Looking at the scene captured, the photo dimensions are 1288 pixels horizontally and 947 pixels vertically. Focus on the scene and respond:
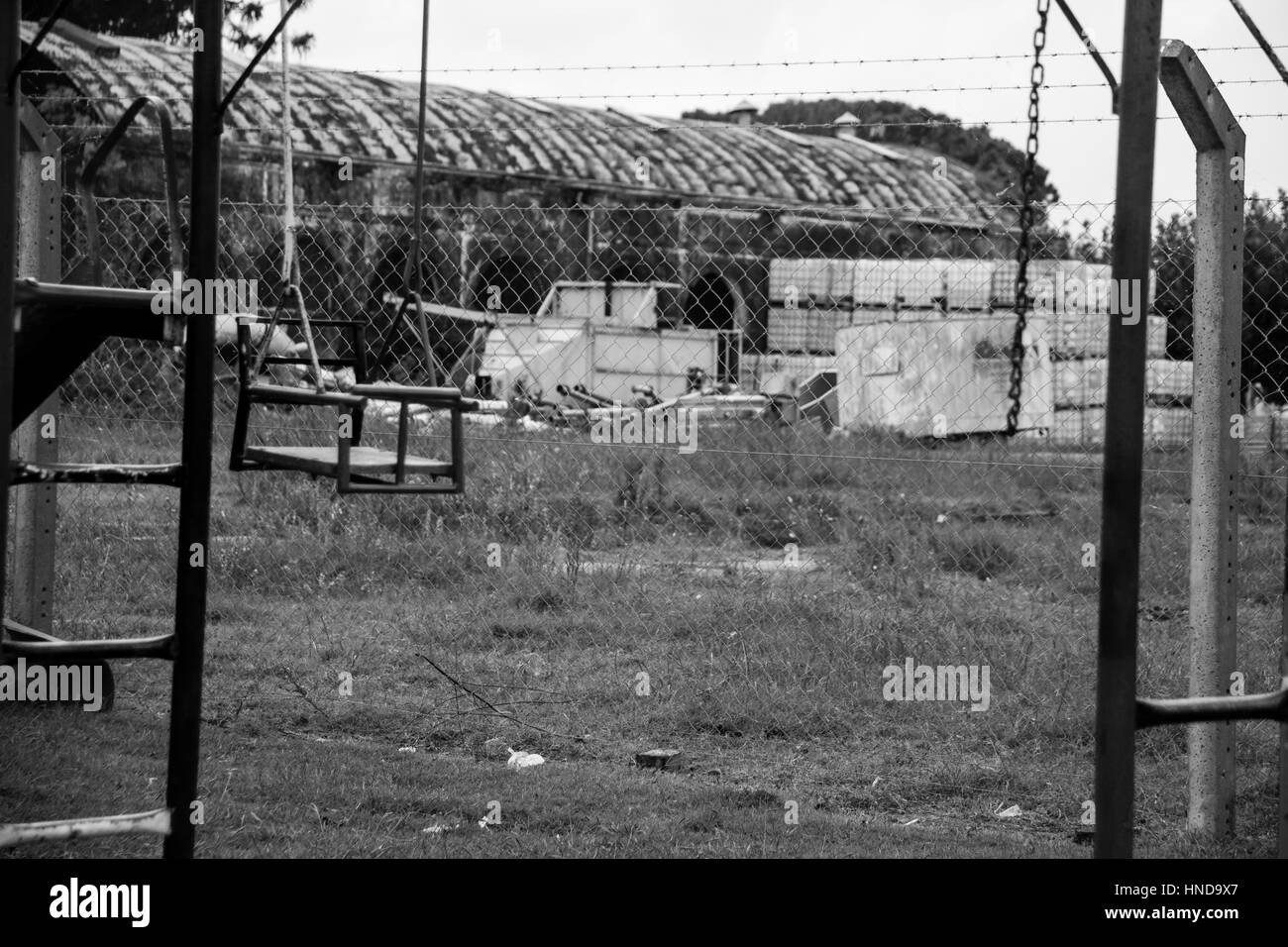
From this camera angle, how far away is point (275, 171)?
1836 cm

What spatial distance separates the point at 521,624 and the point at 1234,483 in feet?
11.8

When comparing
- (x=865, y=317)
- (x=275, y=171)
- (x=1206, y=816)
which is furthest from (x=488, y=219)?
(x=1206, y=816)

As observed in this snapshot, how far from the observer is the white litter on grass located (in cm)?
498

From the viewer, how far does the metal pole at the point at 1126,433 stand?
2.74 metres

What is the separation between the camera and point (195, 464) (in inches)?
123

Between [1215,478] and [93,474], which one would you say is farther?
[1215,478]

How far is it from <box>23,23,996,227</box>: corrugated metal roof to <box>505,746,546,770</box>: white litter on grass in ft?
42.5

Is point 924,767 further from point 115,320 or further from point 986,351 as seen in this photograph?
point 986,351

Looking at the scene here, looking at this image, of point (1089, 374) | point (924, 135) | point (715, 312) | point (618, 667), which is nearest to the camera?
point (618, 667)

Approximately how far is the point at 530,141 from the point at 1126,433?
67.8ft

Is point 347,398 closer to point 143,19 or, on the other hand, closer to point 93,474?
point 93,474

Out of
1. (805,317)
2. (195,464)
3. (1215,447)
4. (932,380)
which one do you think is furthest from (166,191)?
(805,317)

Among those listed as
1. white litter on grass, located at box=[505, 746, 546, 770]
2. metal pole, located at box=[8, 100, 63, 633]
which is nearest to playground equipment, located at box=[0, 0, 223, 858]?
white litter on grass, located at box=[505, 746, 546, 770]
